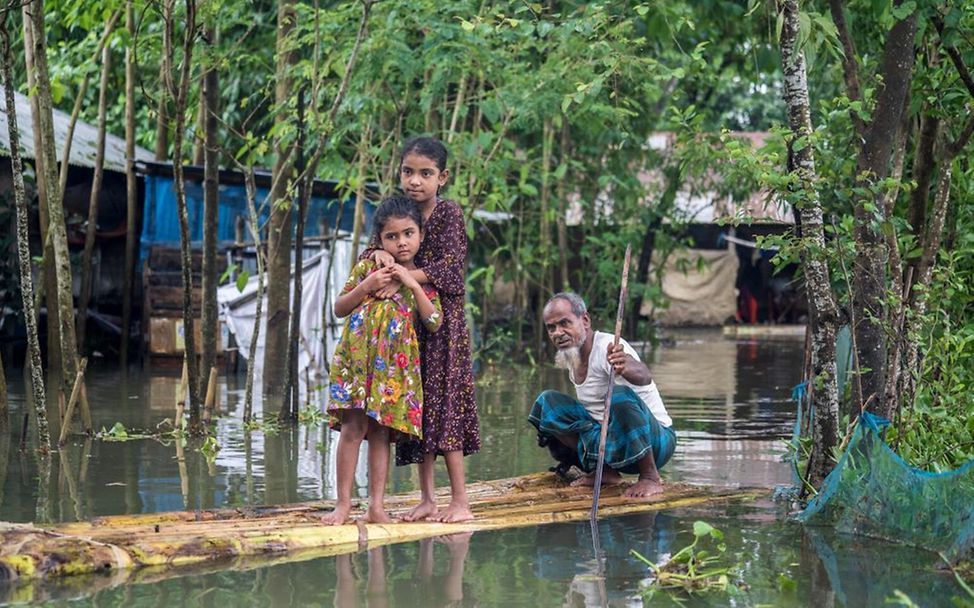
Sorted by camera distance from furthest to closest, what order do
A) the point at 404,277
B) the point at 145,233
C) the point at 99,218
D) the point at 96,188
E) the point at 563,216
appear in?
the point at 563,216, the point at 99,218, the point at 145,233, the point at 96,188, the point at 404,277

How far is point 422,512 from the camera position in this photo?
19.2ft

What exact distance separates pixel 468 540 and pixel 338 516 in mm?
558

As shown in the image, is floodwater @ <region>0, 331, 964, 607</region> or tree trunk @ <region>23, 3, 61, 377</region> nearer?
floodwater @ <region>0, 331, 964, 607</region>

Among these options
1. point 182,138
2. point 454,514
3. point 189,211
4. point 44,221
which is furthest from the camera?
point 189,211

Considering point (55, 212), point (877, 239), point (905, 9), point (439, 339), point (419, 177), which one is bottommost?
point (439, 339)

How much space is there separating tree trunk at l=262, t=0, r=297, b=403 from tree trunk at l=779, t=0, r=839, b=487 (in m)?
5.37

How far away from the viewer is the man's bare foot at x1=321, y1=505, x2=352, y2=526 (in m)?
5.52

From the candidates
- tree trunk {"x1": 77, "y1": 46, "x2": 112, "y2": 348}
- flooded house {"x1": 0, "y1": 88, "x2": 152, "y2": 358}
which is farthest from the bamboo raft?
flooded house {"x1": 0, "y1": 88, "x2": 152, "y2": 358}

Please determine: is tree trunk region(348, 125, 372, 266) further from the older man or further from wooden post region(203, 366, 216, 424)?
the older man

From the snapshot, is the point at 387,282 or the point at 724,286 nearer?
the point at 387,282

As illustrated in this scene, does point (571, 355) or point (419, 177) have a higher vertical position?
point (419, 177)

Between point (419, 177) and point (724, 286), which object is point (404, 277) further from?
point (724, 286)

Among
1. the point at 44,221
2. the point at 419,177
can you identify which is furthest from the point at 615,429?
the point at 44,221

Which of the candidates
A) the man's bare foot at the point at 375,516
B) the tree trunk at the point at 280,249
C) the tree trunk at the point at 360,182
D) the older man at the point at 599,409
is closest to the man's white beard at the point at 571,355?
the older man at the point at 599,409
